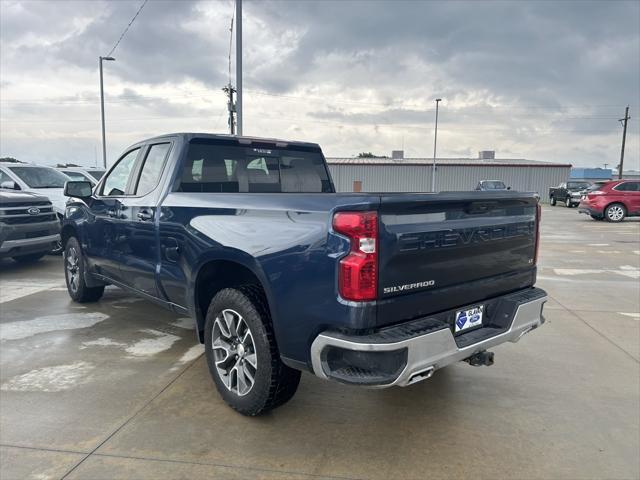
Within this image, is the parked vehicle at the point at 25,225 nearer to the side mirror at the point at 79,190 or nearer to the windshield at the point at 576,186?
the side mirror at the point at 79,190

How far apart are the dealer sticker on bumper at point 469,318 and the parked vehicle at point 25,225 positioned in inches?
300

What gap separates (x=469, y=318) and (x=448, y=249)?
53cm

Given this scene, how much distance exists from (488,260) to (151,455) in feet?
7.88

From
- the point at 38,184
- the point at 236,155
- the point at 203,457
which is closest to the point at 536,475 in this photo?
the point at 203,457

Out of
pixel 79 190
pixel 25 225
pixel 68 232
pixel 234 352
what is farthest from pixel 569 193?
pixel 234 352

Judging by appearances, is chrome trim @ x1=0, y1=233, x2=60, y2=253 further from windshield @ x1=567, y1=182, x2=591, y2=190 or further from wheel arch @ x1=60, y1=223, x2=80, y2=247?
windshield @ x1=567, y1=182, x2=591, y2=190

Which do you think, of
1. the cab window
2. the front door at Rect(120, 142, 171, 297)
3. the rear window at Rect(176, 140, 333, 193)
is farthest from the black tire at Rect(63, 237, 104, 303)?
the rear window at Rect(176, 140, 333, 193)

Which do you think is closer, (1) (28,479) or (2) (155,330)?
(1) (28,479)

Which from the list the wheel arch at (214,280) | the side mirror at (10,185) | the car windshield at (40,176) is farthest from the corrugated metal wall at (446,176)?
the wheel arch at (214,280)

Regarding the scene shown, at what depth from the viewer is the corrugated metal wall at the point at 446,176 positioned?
44938 mm

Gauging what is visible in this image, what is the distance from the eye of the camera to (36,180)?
10797 millimetres

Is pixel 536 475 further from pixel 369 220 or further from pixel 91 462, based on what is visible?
pixel 91 462

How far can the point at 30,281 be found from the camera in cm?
759

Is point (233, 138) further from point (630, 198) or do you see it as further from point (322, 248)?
point (630, 198)
